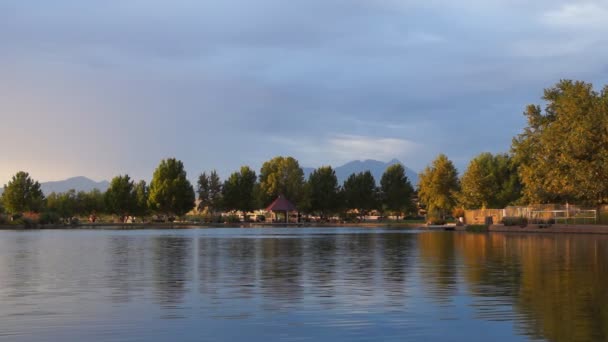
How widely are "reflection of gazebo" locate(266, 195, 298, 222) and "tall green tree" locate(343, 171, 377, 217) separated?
19.2 meters

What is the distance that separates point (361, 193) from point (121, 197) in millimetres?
49400

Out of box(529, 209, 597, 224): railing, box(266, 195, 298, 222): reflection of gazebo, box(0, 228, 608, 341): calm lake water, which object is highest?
box(266, 195, 298, 222): reflection of gazebo

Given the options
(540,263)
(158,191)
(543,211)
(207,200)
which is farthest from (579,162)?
(207,200)

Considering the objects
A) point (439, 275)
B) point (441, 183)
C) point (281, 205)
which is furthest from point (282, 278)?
point (281, 205)

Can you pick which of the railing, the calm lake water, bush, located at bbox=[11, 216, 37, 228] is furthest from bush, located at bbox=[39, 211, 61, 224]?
the calm lake water

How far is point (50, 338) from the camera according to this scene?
11.7 metres

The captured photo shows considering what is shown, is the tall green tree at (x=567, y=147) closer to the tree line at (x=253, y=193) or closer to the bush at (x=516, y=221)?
the bush at (x=516, y=221)

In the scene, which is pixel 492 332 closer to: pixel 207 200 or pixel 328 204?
pixel 328 204

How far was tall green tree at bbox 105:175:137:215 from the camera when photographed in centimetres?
14438

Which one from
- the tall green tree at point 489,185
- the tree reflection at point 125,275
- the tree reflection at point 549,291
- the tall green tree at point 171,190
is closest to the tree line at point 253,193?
the tall green tree at point 171,190

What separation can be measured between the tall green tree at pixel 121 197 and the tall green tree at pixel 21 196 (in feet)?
61.6

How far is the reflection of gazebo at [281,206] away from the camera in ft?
452

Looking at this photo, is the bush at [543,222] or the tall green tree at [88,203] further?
the tall green tree at [88,203]

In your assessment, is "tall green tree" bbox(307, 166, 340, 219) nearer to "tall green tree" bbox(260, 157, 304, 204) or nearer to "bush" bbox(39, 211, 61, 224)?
"tall green tree" bbox(260, 157, 304, 204)
